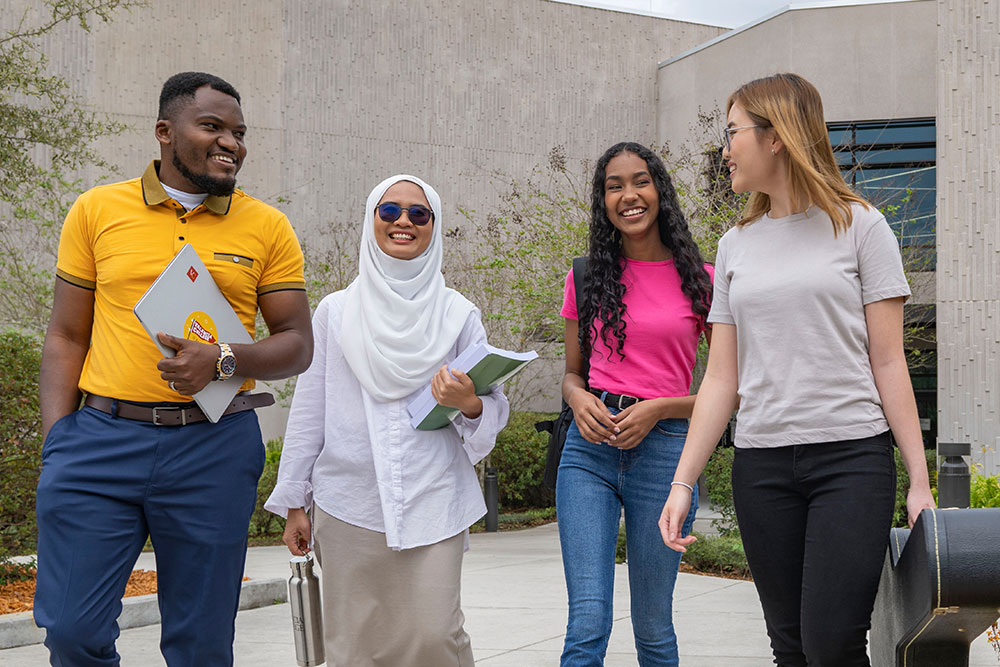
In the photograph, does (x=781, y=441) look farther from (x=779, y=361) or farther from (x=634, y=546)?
(x=634, y=546)

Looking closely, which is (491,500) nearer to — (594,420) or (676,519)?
(594,420)

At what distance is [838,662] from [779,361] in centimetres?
80

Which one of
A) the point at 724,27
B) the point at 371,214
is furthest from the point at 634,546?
the point at 724,27

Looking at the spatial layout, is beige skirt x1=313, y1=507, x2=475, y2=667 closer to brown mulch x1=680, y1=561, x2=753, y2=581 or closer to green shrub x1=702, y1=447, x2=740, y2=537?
brown mulch x1=680, y1=561, x2=753, y2=581

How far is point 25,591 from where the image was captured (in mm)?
7777

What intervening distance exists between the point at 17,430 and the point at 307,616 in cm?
476

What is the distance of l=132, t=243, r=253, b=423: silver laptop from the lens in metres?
3.24

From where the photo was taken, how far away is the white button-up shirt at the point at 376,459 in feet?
12.0

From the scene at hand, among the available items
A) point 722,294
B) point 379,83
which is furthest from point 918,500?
point 379,83

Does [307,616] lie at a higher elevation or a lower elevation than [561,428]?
lower

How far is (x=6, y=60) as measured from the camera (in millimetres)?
9008

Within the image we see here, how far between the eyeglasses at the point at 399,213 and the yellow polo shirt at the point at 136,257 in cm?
44

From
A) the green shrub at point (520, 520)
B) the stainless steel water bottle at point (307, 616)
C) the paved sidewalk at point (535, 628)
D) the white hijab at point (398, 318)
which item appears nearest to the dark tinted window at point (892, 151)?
the green shrub at point (520, 520)

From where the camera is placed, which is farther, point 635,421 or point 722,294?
point 635,421
